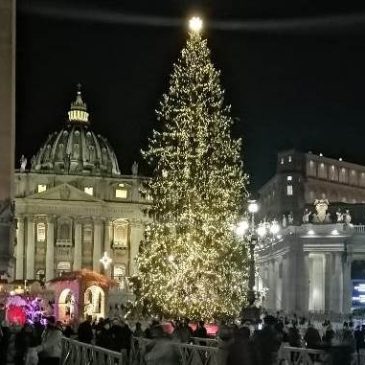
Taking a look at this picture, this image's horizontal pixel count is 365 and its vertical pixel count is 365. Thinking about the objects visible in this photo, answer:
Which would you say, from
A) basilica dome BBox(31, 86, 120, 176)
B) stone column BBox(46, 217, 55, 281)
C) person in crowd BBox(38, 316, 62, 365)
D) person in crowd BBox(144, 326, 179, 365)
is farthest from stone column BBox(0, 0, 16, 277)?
basilica dome BBox(31, 86, 120, 176)

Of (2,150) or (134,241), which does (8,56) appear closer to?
(2,150)

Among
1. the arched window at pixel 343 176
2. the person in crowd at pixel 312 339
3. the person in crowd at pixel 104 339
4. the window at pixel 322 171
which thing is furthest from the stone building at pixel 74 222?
the person in crowd at pixel 312 339

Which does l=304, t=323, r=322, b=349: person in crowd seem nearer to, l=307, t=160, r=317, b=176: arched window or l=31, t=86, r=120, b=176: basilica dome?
l=307, t=160, r=317, b=176: arched window

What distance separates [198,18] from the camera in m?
37.5

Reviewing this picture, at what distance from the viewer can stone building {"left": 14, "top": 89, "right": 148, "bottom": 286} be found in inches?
5002

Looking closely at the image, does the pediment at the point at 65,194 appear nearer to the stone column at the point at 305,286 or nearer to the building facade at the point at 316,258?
the building facade at the point at 316,258

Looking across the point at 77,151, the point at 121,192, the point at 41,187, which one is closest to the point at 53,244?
the point at 41,187

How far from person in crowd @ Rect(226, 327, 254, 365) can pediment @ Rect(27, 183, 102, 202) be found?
11755 centimetres

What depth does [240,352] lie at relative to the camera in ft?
40.8

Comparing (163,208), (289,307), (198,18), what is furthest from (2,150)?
(289,307)

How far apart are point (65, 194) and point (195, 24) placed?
94.7 meters

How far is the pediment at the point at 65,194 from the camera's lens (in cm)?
12888

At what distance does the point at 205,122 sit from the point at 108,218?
315ft

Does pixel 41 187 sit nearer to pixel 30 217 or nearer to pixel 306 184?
pixel 30 217
